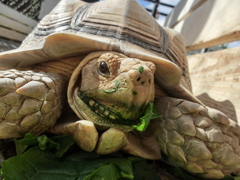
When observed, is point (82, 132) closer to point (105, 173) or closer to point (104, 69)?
point (105, 173)

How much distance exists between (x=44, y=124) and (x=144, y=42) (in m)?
0.67

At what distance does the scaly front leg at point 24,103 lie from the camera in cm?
73

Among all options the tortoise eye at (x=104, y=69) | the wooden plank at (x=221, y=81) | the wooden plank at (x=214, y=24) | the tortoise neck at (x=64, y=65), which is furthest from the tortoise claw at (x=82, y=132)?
the wooden plank at (x=214, y=24)

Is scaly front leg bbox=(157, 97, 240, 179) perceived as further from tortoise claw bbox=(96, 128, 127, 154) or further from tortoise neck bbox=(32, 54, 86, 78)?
tortoise neck bbox=(32, 54, 86, 78)

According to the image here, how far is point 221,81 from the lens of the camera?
1524mm

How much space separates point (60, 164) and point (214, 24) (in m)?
1.82

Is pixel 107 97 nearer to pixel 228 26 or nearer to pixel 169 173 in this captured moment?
pixel 169 173

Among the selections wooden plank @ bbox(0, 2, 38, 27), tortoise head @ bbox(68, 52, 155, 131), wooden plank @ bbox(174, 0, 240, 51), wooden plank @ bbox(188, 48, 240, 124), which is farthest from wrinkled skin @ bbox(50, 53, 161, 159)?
wooden plank @ bbox(0, 2, 38, 27)

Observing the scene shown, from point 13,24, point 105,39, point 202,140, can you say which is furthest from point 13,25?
point 202,140

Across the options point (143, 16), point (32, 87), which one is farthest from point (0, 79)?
point (143, 16)

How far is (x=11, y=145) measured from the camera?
2.86 feet

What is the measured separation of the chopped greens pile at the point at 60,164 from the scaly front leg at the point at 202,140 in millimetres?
191

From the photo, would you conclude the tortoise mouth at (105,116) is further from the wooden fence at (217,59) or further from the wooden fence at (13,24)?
the wooden fence at (13,24)

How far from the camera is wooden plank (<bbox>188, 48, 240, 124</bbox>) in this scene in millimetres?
1315
